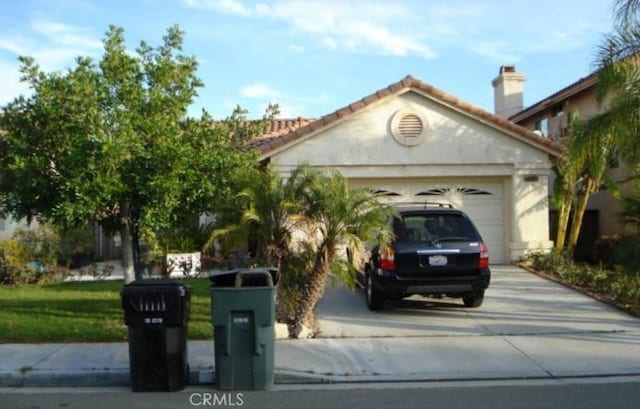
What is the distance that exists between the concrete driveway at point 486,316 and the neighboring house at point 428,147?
11.1ft

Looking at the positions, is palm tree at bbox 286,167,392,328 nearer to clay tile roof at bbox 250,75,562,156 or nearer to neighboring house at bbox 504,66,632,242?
clay tile roof at bbox 250,75,562,156

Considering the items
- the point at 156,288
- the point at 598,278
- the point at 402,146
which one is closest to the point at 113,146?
the point at 156,288

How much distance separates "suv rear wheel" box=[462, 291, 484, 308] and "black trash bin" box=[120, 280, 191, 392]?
524cm

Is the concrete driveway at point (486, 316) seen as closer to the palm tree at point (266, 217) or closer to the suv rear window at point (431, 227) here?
the suv rear window at point (431, 227)

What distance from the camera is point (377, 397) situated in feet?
21.5

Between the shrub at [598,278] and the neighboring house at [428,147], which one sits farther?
the neighboring house at [428,147]

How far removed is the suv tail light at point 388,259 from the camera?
9.75m

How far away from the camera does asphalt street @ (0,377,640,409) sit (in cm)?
629

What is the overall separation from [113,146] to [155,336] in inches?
99.3

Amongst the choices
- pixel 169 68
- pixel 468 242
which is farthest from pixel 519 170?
pixel 169 68

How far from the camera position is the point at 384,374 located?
732cm

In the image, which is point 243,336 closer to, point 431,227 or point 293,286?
point 293,286

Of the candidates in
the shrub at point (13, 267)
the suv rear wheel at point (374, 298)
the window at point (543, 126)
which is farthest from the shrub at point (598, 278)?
the shrub at point (13, 267)

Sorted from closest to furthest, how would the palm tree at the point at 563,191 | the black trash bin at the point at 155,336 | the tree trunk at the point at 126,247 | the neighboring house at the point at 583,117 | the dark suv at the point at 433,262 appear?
1. the black trash bin at the point at 155,336
2. the tree trunk at the point at 126,247
3. the dark suv at the point at 433,262
4. the palm tree at the point at 563,191
5. the neighboring house at the point at 583,117
